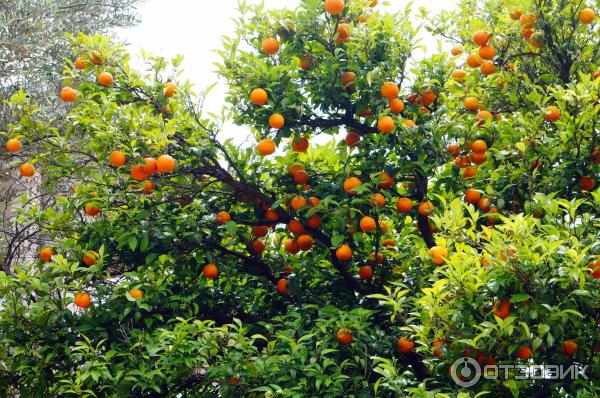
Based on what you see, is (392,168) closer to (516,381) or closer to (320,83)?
(320,83)

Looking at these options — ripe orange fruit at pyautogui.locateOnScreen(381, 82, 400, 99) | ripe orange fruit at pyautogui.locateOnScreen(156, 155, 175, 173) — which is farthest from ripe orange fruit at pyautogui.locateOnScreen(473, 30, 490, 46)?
ripe orange fruit at pyautogui.locateOnScreen(156, 155, 175, 173)

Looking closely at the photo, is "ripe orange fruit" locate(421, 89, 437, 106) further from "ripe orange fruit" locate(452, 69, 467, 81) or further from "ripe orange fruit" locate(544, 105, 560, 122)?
"ripe orange fruit" locate(544, 105, 560, 122)

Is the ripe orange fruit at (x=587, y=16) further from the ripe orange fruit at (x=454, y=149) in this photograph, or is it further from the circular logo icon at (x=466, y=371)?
the circular logo icon at (x=466, y=371)

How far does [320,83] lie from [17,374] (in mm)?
2644

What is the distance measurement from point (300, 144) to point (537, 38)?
1676mm

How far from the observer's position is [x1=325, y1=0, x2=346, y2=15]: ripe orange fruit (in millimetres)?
4547

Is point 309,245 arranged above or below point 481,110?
below

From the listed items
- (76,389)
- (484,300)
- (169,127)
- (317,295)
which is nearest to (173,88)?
(169,127)

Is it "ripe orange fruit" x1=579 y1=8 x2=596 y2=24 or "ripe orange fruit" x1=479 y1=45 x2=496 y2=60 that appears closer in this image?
"ripe orange fruit" x1=579 y1=8 x2=596 y2=24

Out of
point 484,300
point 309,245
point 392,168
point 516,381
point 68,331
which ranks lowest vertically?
point 516,381

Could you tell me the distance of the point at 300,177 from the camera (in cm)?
482

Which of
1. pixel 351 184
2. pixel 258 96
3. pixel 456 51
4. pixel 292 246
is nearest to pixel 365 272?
pixel 292 246

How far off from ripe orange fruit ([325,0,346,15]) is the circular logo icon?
2289mm

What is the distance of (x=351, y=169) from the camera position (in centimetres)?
471
